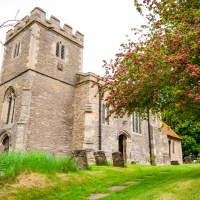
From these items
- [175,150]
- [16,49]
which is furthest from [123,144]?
[16,49]

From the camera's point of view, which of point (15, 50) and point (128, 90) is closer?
point (128, 90)

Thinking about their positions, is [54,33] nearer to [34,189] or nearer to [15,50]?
[15,50]

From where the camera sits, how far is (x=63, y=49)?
19672mm

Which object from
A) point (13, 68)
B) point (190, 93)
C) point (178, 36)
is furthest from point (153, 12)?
point (13, 68)

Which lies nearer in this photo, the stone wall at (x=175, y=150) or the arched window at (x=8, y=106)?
the arched window at (x=8, y=106)

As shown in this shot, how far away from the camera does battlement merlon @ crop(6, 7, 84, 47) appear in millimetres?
17969

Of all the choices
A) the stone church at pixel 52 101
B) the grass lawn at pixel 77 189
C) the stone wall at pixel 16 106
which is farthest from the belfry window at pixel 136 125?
the grass lawn at pixel 77 189

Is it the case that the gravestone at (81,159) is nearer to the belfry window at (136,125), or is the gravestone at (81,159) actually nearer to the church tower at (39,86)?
the church tower at (39,86)

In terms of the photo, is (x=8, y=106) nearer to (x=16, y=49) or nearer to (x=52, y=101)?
(x=52, y=101)

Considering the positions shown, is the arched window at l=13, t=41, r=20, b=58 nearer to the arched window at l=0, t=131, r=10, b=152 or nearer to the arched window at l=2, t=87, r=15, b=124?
the arched window at l=2, t=87, r=15, b=124

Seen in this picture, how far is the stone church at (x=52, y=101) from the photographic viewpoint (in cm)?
1544

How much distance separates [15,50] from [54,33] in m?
3.73

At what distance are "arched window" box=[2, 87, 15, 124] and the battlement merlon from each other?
5472 mm

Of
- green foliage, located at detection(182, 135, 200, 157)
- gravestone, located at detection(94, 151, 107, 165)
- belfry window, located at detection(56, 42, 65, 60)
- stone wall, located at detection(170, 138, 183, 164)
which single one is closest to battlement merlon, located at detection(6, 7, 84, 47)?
belfry window, located at detection(56, 42, 65, 60)
